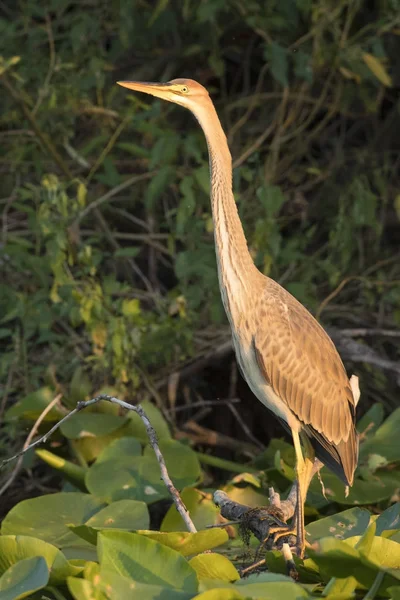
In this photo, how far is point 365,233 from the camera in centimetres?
561

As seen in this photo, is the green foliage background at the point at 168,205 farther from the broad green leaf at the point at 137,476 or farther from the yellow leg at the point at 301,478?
the yellow leg at the point at 301,478

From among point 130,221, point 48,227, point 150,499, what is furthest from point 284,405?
point 130,221

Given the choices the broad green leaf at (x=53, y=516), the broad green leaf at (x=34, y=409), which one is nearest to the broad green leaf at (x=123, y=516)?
the broad green leaf at (x=53, y=516)

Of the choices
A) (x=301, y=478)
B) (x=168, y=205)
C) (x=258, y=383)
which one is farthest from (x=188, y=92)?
(x=168, y=205)

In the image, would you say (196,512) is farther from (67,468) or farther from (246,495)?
(67,468)

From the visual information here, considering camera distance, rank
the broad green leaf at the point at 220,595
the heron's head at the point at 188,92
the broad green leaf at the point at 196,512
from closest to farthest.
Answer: the broad green leaf at the point at 220,595 < the heron's head at the point at 188,92 < the broad green leaf at the point at 196,512

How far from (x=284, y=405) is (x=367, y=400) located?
1633 millimetres

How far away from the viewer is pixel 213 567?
104 inches

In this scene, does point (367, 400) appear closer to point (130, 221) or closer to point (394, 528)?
point (130, 221)

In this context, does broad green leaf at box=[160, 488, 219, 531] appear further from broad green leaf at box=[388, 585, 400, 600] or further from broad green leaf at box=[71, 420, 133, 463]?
broad green leaf at box=[388, 585, 400, 600]

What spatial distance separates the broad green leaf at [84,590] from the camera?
2434 mm

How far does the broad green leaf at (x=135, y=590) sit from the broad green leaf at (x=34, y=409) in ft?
5.64

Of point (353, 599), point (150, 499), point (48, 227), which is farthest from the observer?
point (48, 227)

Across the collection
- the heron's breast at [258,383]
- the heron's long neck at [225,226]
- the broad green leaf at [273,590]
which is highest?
the heron's long neck at [225,226]
